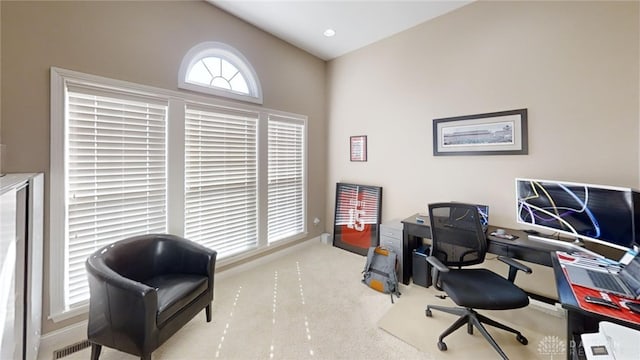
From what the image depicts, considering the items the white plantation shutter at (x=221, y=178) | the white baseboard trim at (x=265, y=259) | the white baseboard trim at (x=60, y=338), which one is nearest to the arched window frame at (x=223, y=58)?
the white plantation shutter at (x=221, y=178)

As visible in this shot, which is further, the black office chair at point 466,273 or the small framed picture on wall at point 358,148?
the small framed picture on wall at point 358,148

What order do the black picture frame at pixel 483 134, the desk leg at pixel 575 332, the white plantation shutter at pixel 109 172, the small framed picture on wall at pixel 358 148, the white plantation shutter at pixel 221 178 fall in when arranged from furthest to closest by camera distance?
the small framed picture on wall at pixel 358 148 < the white plantation shutter at pixel 221 178 < the black picture frame at pixel 483 134 < the white plantation shutter at pixel 109 172 < the desk leg at pixel 575 332

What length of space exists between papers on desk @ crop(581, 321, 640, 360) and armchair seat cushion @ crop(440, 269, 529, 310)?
2.06 ft

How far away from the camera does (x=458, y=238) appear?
6.80 ft

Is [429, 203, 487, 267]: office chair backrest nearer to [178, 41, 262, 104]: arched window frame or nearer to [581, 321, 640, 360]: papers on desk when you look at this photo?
[581, 321, 640, 360]: papers on desk

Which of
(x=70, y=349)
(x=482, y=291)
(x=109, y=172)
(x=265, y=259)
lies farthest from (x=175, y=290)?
(x=482, y=291)

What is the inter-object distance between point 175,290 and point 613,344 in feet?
8.07

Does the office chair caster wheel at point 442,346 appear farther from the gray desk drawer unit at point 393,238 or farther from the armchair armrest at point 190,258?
the armchair armrest at point 190,258

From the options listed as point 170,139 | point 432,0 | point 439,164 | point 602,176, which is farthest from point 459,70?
point 170,139

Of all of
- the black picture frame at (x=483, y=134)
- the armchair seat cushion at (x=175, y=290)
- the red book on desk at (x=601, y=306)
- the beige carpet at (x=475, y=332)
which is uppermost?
the black picture frame at (x=483, y=134)

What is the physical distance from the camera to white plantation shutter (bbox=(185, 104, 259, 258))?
2.61m

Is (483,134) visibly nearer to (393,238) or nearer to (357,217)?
(393,238)

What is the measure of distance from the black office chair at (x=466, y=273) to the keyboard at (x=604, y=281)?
0.31 meters

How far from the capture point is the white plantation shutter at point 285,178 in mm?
3461
